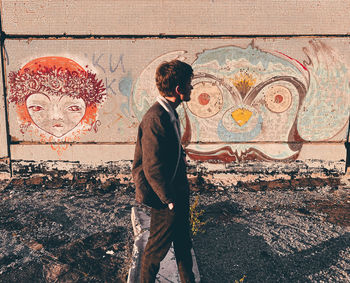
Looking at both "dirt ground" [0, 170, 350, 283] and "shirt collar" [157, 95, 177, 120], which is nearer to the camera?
"shirt collar" [157, 95, 177, 120]

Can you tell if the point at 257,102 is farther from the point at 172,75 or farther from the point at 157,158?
the point at 157,158

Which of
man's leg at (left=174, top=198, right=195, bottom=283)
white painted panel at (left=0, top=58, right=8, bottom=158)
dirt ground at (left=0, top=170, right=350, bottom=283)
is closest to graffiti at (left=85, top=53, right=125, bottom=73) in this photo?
white painted panel at (left=0, top=58, right=8, bottom=158)

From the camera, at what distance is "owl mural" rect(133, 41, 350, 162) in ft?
14.8

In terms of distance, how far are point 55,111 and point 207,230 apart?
3.15 metres

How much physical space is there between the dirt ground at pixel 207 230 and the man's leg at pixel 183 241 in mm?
490

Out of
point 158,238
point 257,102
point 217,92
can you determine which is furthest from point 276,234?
point 217,92

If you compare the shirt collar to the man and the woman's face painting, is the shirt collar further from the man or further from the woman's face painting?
the woman's face painting

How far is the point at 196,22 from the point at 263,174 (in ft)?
9.05

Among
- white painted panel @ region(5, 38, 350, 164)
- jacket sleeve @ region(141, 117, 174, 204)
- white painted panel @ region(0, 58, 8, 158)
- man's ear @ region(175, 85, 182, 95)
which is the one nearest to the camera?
jacket sleeve @ region(141, 117, 174, 204)

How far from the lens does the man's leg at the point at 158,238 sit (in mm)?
1982

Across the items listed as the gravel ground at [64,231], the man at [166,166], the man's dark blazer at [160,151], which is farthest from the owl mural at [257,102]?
the man's dark blazer at [160,151]

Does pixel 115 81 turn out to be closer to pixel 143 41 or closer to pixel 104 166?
pixel 143 41

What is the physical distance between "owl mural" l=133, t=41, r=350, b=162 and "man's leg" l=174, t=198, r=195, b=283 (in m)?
2.65

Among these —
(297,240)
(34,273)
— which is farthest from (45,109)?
(297,240)
